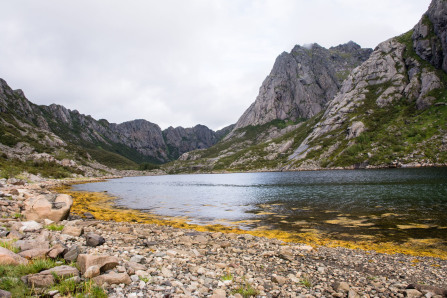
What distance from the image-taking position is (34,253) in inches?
400

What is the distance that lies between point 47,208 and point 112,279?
66.7ft

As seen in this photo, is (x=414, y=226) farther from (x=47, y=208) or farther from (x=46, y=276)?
(x=47, y=208)

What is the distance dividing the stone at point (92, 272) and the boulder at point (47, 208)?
1875 cm

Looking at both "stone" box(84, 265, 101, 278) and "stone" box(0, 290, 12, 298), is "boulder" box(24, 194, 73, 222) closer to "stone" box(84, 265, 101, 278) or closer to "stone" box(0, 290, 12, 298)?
"stone" box(84, 265, 101, 278)

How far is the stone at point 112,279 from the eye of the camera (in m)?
8.69

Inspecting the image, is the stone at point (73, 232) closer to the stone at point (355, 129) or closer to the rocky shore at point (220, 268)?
the rocky shore at point (220, 268)

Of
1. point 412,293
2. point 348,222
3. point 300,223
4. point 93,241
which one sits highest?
point 93,241

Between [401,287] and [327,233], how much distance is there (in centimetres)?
1325

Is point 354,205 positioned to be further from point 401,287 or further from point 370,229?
point 401,287

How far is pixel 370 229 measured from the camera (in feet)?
81.7

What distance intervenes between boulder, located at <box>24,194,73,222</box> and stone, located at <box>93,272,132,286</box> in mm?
19335

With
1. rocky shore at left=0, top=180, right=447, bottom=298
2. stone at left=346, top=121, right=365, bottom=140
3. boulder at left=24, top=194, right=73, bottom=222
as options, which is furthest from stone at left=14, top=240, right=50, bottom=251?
stone at left=346, top=121, right=365, bottom=140

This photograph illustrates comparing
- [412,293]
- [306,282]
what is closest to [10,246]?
[306,282]

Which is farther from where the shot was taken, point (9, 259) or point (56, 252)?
point (56, 252)
